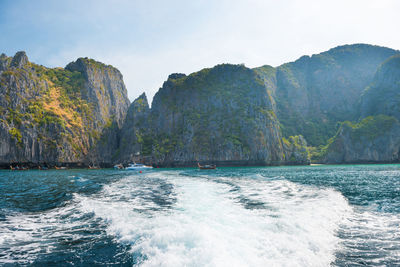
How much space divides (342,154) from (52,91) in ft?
520

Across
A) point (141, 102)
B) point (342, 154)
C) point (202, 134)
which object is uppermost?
point (141, 102)

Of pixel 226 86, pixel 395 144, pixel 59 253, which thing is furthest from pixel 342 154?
pixel 59 253

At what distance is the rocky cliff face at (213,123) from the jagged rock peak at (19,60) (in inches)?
2204

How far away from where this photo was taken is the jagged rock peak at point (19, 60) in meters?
104

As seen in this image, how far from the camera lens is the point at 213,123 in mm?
114188

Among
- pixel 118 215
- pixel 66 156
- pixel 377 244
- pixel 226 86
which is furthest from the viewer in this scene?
pixel 226 86

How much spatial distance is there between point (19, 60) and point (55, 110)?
31401mm

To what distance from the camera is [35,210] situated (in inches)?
529

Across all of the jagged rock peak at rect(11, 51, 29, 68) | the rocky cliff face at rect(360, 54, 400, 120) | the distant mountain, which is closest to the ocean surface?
the jagged rock peak at rect(11, 51, 29, 68)

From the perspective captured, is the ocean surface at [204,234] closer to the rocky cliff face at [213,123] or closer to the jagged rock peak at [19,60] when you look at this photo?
the rocky cliff face at [213,123]

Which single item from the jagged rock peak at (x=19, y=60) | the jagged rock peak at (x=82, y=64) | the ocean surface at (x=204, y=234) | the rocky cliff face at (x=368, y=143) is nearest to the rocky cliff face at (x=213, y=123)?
the rocky cliff face at (x=368, y=143)

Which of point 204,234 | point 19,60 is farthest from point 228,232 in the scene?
point 19,60

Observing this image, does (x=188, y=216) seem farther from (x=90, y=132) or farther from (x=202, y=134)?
(x=90, y=132)

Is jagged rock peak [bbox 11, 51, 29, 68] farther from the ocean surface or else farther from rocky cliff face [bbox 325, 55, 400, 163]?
rocky cliff face [bbox 325, 55, 400, 163]
